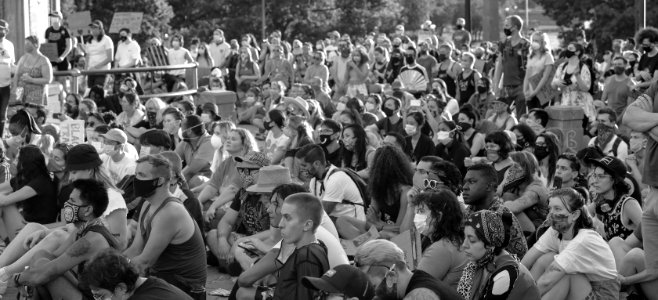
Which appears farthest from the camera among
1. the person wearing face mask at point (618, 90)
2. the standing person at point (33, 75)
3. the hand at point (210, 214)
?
the standing person at point (33, 75)

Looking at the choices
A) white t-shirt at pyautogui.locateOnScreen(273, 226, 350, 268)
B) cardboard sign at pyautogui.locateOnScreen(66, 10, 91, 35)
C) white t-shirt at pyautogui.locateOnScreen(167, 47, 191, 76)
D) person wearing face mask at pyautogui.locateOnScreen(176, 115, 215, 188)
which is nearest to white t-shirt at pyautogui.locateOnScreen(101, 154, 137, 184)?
person wearing face mask at pyautogui.locateOnScreen(176, 115, 215, 188)

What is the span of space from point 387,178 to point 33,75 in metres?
9.50

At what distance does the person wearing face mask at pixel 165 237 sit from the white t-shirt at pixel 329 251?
0.98m

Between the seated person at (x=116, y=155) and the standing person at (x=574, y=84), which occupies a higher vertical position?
the standing person at (x=574, y=84)

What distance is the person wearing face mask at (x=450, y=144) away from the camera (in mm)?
12945

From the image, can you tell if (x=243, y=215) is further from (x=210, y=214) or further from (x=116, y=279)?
(x=116, y=279)

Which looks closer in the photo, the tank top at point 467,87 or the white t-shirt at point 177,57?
the tank top at point 467,87

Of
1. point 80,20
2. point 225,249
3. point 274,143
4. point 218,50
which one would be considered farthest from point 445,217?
point 218,50

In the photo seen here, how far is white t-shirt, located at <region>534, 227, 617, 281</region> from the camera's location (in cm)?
783

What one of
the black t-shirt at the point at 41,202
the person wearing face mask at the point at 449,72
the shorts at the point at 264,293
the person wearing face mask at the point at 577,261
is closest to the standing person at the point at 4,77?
the person wearing face mask at the point at 449,72

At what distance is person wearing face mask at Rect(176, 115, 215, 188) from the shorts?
5671 mm

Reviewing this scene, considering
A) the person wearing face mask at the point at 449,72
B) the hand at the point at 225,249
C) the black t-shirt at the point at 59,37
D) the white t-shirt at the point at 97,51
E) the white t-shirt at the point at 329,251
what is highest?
the black t-shirt at the point at 59,37

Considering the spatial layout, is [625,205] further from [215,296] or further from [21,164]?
[21,164]

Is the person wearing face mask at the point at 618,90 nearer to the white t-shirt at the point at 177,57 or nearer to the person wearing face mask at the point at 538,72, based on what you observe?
the person wearing face mask at the point at 538,72
